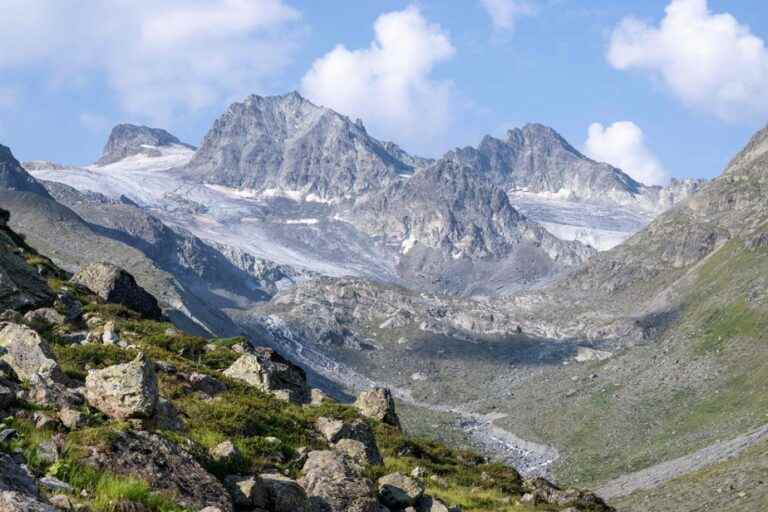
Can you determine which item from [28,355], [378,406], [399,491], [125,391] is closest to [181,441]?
[125,391]

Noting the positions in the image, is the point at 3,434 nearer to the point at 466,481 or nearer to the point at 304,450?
the point at 304,450

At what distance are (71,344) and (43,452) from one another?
16297 millimetres

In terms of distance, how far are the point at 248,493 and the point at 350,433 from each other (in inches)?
452

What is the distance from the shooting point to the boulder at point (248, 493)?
1584cm

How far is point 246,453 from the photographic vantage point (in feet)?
63.6

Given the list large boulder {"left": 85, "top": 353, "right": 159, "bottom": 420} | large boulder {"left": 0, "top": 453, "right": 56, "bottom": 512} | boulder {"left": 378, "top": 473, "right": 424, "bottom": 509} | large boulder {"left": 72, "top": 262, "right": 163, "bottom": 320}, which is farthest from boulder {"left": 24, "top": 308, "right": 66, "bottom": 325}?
large boulder {"left": 0, "top": 453, "right": 56, "bottom": 512}

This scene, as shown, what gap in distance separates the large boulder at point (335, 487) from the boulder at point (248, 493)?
49.5 inches

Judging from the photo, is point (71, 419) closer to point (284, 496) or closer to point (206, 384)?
point (284, 496)

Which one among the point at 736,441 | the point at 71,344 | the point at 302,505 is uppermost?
the point at 736,441

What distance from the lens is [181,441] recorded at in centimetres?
1694

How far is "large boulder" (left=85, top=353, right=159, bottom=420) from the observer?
60.1ft

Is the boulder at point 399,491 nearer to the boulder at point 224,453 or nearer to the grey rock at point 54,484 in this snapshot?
the boulder at point 224,453

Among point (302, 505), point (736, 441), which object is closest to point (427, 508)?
point (302, 505)

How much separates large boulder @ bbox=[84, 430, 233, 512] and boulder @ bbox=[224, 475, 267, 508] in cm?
43
